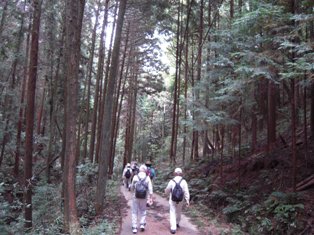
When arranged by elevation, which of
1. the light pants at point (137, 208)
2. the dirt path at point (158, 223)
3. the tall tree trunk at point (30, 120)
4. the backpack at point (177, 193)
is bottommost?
the dirt path at point (158, 223)

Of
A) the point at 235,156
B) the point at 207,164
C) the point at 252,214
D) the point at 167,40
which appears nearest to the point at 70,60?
the point at 252,214

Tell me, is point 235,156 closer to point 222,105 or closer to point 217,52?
point 222,105

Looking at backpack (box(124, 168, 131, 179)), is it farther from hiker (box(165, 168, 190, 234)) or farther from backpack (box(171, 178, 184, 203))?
backpack (box(171, 178, 184, 203))

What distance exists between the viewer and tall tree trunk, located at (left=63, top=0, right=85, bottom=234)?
8.02 m

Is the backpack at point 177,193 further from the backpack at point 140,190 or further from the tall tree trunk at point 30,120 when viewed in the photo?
the tall tree trunk at point 30,120

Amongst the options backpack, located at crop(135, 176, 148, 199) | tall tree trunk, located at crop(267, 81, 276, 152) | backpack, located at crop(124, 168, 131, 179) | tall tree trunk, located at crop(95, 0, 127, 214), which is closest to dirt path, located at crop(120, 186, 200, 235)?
backpack, located at crop(135, 176, 148, 199)

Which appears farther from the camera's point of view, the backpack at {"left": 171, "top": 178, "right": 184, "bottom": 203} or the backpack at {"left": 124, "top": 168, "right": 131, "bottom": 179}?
the backpack at {"left": 124, "top": 168, "right": 131, "bottom": 179}

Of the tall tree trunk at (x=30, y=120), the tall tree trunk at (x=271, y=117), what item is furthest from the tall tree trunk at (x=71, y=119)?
the tall tree trunk at (x=271, y=117)

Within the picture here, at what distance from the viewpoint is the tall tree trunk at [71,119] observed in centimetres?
802

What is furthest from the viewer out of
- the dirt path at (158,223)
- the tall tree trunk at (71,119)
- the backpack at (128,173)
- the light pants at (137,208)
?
the backpack at (128,173)

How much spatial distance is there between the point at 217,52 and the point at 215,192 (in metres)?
5.36

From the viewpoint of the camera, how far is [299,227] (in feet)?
28.9

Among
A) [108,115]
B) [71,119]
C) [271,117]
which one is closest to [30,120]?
[108,115]

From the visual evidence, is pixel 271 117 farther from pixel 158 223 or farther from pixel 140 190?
pixel 140 190
